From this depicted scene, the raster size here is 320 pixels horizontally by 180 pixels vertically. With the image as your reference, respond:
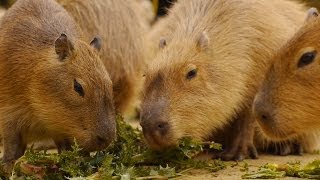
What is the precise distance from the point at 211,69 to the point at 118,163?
1.10 meters

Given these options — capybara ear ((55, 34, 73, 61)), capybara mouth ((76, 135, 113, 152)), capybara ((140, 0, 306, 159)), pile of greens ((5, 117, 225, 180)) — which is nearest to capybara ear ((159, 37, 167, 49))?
capybara ((140, 0, 306, 159))

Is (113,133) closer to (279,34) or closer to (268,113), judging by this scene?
(268,113)

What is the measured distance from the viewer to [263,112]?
547 cm

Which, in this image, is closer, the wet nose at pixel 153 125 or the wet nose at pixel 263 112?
the wet nose at pixel 263 112

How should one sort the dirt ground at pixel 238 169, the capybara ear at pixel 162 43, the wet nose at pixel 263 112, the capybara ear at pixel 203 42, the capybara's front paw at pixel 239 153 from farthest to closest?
the capybara's front paw at pixel 239 153 → the capybara ear at pixel 162 43 → the capybara ear at pixel 203 42 → the dirt ground at pixel 238 169 → the wet nose at pixel 263 112

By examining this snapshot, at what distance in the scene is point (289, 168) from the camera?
5.86m

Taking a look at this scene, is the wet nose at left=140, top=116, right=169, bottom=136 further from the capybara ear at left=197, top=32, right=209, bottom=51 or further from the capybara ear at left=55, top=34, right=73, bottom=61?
the capybara ear at left=197, top=32, right=209, bottom=51

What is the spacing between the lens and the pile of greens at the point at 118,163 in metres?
5.61

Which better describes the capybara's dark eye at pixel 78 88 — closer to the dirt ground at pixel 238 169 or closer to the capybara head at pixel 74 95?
the capybara head at pixel 74 95

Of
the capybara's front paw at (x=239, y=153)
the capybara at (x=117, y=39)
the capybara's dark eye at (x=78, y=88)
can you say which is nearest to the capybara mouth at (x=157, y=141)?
the capybara's dark eye at (x=78, y=88)

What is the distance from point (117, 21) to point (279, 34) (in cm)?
186

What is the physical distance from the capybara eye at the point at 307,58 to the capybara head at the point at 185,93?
0.94 m

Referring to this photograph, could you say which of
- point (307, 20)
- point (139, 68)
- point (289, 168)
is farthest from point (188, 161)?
point (139, 68)

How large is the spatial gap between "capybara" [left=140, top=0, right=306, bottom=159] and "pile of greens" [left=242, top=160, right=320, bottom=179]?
0.65m
